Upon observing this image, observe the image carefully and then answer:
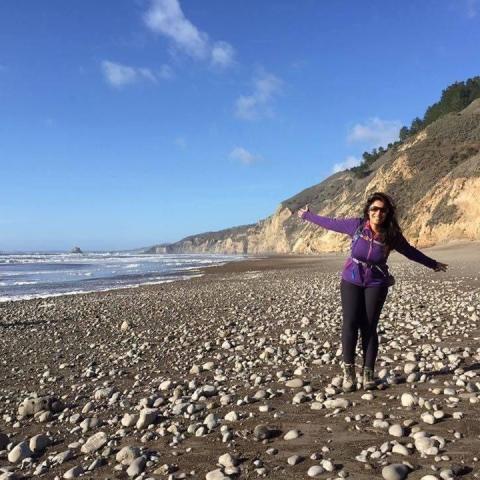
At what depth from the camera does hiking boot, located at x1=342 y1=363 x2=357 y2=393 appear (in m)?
6.25

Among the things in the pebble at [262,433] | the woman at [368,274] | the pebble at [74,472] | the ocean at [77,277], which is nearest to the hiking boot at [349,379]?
the woman at [368,274]

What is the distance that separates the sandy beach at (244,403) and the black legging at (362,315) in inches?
19.4

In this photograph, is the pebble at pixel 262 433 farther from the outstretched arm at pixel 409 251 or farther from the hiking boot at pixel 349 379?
the outstretched arm at pixel 409 251

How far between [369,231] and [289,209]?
145 meters

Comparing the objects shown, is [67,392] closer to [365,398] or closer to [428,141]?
[365,398]

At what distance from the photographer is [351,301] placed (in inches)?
245

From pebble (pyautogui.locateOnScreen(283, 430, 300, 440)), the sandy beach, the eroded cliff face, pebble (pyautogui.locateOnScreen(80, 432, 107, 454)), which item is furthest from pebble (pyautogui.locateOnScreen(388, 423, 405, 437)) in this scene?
the eroded cliff face

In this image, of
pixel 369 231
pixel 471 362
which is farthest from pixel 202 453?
pixel 471 362

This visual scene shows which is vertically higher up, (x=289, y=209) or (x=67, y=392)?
(x=289, y=209)

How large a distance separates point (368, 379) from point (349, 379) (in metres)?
0.25

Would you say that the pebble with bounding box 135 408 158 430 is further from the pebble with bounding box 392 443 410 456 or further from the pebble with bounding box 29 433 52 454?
the pebble with bounding box 392 443 410 456

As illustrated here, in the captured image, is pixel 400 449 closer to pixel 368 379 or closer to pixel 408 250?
pixel 368 379

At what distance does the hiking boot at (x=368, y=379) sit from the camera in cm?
620

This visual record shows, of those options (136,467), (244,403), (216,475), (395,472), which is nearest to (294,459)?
(216,475)
